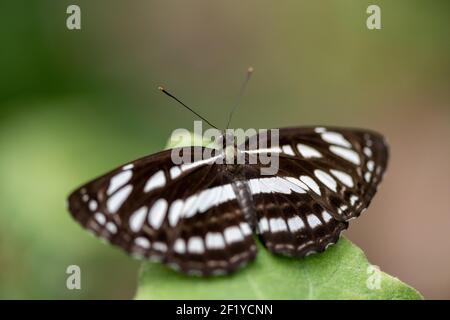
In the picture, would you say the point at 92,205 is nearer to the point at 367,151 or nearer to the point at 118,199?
the point at 118,199

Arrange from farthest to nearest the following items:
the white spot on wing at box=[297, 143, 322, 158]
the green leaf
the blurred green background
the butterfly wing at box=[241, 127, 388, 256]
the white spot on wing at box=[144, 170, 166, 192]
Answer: the blurred green background, the white spot on wing at box=[297, 143, 322, 158], the butterfly wing at box=[241, 127, 388, 256], the white spot on wing at box=[144, 170, 166, 192], the green leaf

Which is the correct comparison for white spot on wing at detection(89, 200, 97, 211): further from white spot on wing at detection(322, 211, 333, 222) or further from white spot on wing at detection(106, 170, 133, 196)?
white spot on wing at detection(322, 211, 333, 222)

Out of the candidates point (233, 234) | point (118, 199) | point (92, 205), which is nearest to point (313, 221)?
point (233, 234)

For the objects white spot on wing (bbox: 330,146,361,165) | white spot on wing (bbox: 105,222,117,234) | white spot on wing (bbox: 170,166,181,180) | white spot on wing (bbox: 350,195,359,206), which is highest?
white spot on wing (bbox: 330,146,361,165)

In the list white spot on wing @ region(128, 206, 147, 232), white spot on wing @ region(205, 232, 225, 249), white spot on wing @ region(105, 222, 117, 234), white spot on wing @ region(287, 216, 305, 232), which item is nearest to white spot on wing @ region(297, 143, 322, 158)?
white spot on wing @ region(287, 216, 305, 232)

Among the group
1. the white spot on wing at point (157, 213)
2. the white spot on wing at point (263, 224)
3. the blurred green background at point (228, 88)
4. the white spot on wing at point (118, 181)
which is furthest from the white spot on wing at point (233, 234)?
the blurred green background at point (228, 88)
